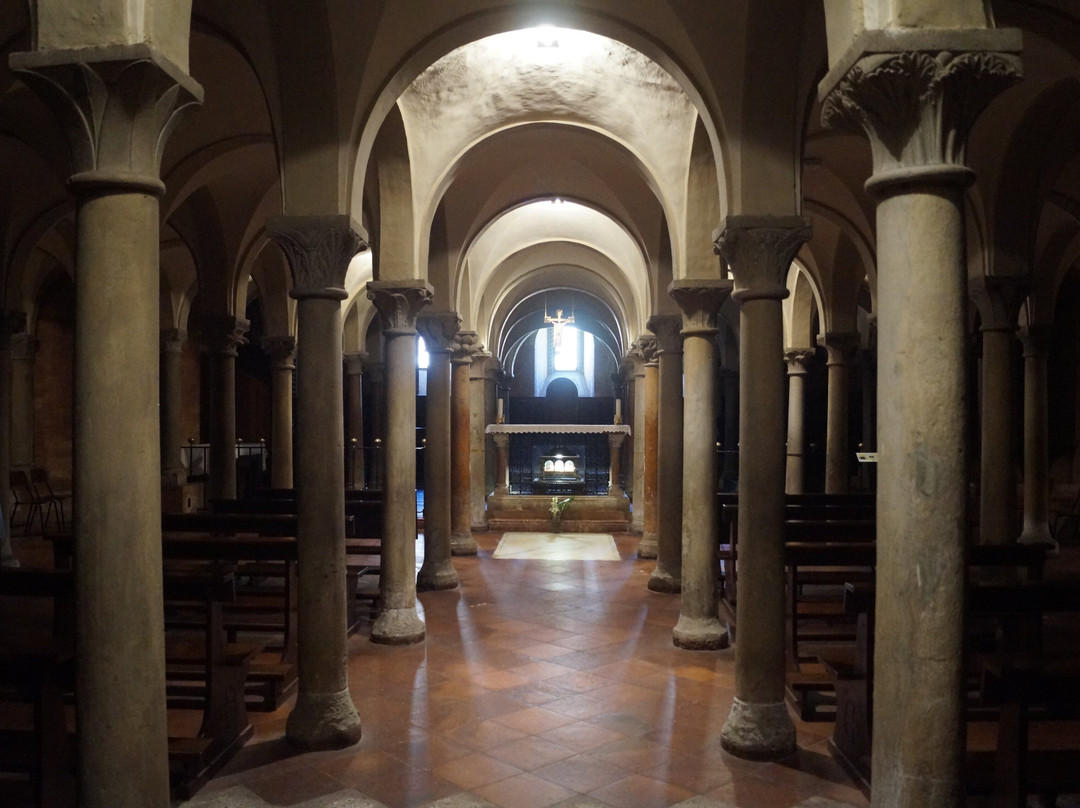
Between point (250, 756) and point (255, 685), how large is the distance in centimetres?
138

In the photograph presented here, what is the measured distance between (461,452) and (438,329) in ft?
10.4

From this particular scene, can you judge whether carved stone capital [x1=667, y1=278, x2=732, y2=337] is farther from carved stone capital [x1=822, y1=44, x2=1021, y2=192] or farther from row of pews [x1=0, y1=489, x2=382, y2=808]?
carved stone capital [x1=822, y1=44, x2=1021, y2=192]

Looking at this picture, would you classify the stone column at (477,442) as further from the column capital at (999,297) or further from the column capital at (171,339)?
the column capital at (999,297)

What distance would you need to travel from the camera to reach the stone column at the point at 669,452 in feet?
32.3

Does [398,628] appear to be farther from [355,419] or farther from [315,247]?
[355,419]

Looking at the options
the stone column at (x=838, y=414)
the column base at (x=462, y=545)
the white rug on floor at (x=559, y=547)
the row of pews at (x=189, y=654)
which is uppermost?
the stone column at (x=838, y=414)

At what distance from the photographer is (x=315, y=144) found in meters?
5.68

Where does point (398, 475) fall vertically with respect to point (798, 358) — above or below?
below

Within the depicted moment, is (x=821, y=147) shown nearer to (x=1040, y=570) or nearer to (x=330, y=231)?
(x=1040, y=570)

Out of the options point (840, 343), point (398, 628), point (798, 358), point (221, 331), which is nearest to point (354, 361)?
point (221, 331)

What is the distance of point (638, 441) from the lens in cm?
1495

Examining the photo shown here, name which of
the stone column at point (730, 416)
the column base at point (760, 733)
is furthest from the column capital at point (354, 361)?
the column base at point (760, 733)

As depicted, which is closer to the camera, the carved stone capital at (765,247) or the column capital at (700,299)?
the carved stone capital at (765,247)

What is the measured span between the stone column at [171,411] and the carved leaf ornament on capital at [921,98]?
13.4 metres
